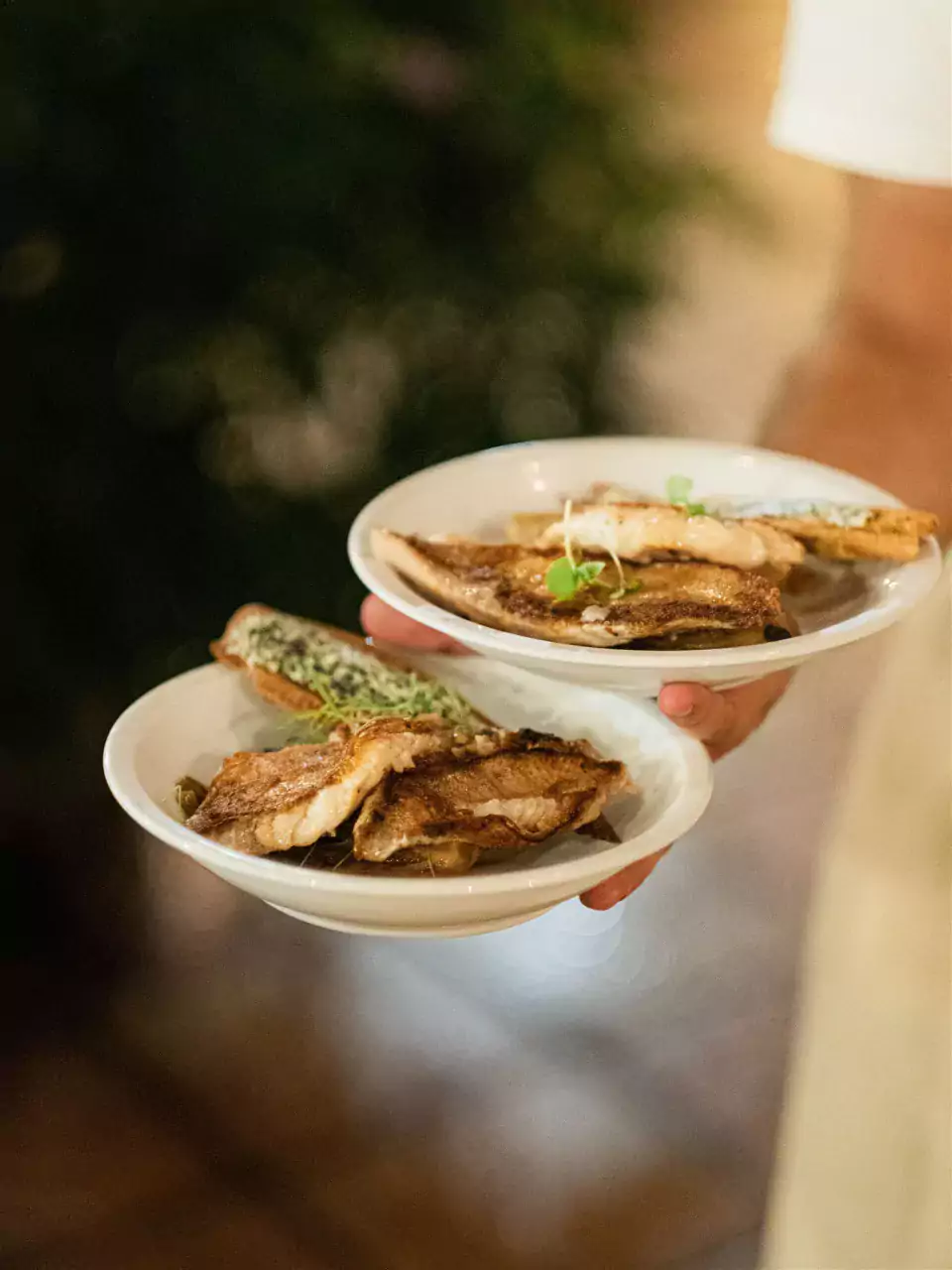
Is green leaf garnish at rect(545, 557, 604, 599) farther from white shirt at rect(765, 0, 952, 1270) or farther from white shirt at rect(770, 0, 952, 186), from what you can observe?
white shirt at rect(770, 0, 952, 186)

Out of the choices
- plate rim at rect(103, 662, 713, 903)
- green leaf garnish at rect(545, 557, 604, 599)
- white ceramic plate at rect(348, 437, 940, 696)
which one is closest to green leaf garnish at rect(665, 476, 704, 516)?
white ceramic plate at rect(348, 437, 940, 696)

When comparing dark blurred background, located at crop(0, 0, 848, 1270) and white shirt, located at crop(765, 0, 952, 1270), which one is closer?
white shirt, located at crop(765, 0, 952, 1270)

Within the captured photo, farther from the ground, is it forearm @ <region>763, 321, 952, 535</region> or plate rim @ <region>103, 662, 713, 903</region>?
forearm @ <region>763, 321, 952, 535</region>

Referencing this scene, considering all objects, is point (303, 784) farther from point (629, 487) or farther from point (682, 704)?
point (629, 487)

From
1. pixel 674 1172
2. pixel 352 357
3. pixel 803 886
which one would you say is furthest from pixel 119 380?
pixel 674 1172

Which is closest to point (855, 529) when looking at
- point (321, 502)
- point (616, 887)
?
point (616, 887)

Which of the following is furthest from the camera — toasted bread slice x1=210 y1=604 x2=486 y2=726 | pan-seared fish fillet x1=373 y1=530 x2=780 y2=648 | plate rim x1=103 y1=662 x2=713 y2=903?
toasted bread slice x1=210 y1=604 x2=486 y2=726
